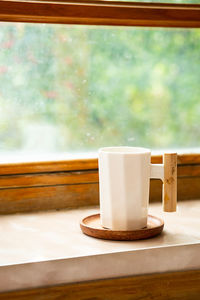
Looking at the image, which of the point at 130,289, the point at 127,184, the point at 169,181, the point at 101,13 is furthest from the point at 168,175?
the point at 101,13

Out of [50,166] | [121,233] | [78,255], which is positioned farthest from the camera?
[50,166]

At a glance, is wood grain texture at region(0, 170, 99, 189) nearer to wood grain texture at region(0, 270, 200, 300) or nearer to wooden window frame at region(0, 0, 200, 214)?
wooden window frame at region(0, 0, 200, 214)

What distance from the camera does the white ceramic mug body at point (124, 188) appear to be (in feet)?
3.37

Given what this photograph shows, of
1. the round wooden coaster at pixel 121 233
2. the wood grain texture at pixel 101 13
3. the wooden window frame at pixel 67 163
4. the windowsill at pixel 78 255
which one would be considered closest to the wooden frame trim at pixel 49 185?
the wooden window frame at pixel 67 163

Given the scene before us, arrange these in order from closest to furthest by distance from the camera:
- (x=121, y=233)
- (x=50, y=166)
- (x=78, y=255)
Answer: (x=78, y=255)
(x=121, y=233)
(x=50, y=166)

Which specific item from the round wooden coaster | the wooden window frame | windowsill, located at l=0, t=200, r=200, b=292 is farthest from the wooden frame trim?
the round wooden coaster

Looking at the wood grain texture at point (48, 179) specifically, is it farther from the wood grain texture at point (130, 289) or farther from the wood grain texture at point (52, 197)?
the wood grain texture at point (130, 289)

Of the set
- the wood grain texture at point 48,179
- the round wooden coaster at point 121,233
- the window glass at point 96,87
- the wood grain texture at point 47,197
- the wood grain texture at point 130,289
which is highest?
the window glass at point 96,87

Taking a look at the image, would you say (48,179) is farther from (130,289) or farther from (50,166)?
(130,289)

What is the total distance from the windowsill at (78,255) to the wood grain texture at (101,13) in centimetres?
60

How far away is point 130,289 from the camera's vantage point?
0.94 m

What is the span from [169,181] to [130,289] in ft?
0.94

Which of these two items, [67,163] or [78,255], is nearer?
[78,255]

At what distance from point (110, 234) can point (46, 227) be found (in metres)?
0.21
